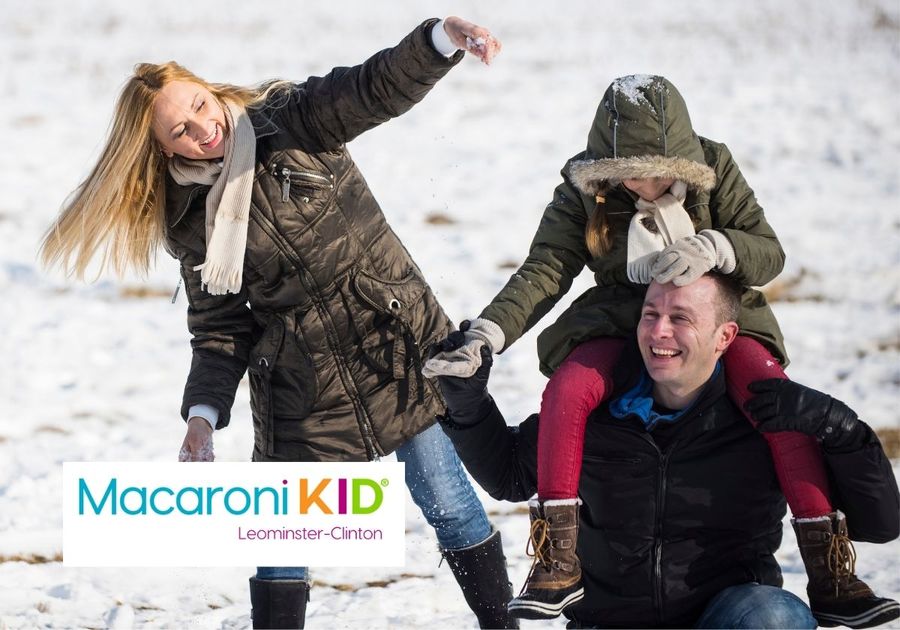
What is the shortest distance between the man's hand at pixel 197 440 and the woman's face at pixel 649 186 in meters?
1.44

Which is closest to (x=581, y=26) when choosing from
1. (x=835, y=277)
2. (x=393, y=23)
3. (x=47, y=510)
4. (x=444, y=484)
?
(x=393, y=23)

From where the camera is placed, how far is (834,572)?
2623mm

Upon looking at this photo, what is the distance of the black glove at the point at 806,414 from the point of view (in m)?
2.54

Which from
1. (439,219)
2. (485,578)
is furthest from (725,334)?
(439,219)

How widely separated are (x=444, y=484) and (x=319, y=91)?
120cm

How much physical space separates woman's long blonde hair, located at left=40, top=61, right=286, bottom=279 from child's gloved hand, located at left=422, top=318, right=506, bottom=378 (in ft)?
3.40

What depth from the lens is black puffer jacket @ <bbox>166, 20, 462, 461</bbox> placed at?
326 centimetres

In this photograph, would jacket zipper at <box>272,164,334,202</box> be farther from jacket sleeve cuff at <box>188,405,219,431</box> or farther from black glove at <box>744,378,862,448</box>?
black glove at <box>744,378,862,448</box>

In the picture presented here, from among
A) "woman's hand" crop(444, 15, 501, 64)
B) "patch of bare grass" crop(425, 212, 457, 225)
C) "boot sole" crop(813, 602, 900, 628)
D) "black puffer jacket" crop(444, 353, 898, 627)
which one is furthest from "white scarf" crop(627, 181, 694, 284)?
"patch of bare grass" crop(425, 212, 457, 225)

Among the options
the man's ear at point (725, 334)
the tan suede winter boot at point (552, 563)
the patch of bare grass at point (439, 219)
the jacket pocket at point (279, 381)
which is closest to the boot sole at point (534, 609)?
the tan suede winter boot at point (552, 563)

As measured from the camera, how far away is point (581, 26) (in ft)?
47.7

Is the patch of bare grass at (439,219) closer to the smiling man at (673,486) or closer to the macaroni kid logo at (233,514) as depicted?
the macaroni kid logo at (233,514)

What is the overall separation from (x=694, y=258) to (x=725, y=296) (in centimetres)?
21

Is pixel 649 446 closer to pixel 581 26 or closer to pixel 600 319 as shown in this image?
pixel 600 319
